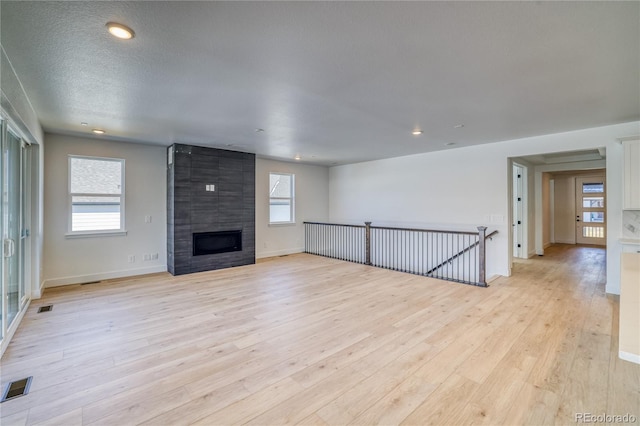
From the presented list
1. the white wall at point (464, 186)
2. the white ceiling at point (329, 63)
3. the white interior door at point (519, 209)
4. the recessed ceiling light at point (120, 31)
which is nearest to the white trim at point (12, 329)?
the white ceiling at point (329, 63)

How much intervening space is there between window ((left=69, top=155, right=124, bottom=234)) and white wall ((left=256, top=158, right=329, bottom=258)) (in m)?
2.96

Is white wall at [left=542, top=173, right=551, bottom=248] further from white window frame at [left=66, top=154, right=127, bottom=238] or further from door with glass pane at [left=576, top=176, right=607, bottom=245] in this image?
white window frame at [left=66, top=154, right=127, bottom=238]

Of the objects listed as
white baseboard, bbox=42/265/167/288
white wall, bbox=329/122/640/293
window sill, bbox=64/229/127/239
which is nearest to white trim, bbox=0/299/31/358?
white baseboard, bbox=42/265/167/288

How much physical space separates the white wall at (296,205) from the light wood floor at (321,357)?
2.97 metres

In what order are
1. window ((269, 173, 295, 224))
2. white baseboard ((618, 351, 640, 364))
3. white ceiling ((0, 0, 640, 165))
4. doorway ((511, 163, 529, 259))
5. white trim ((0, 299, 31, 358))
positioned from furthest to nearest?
window ((269, 173, 295, 224)) < doorway ((511, 163, 529, 259)) < white trim ((0, 299, 31, 358)) < white baseboard ((618, 351, 640, 364)) < white ceiling ((0, 0, 640, 165))

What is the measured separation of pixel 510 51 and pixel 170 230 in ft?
19.6

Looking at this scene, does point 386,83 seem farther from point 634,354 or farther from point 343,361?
point 634,354

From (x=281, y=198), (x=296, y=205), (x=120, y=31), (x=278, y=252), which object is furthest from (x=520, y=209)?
(x=120, y=31)

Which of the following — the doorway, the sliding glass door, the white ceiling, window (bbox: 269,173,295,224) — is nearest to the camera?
the white ceiling

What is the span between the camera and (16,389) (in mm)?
2205

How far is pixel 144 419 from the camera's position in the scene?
6.14 feet

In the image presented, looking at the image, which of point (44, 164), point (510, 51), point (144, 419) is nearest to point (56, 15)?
point (144, 419)

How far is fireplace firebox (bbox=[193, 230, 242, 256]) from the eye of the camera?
5969mm

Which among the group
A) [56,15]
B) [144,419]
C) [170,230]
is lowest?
[144,419]
